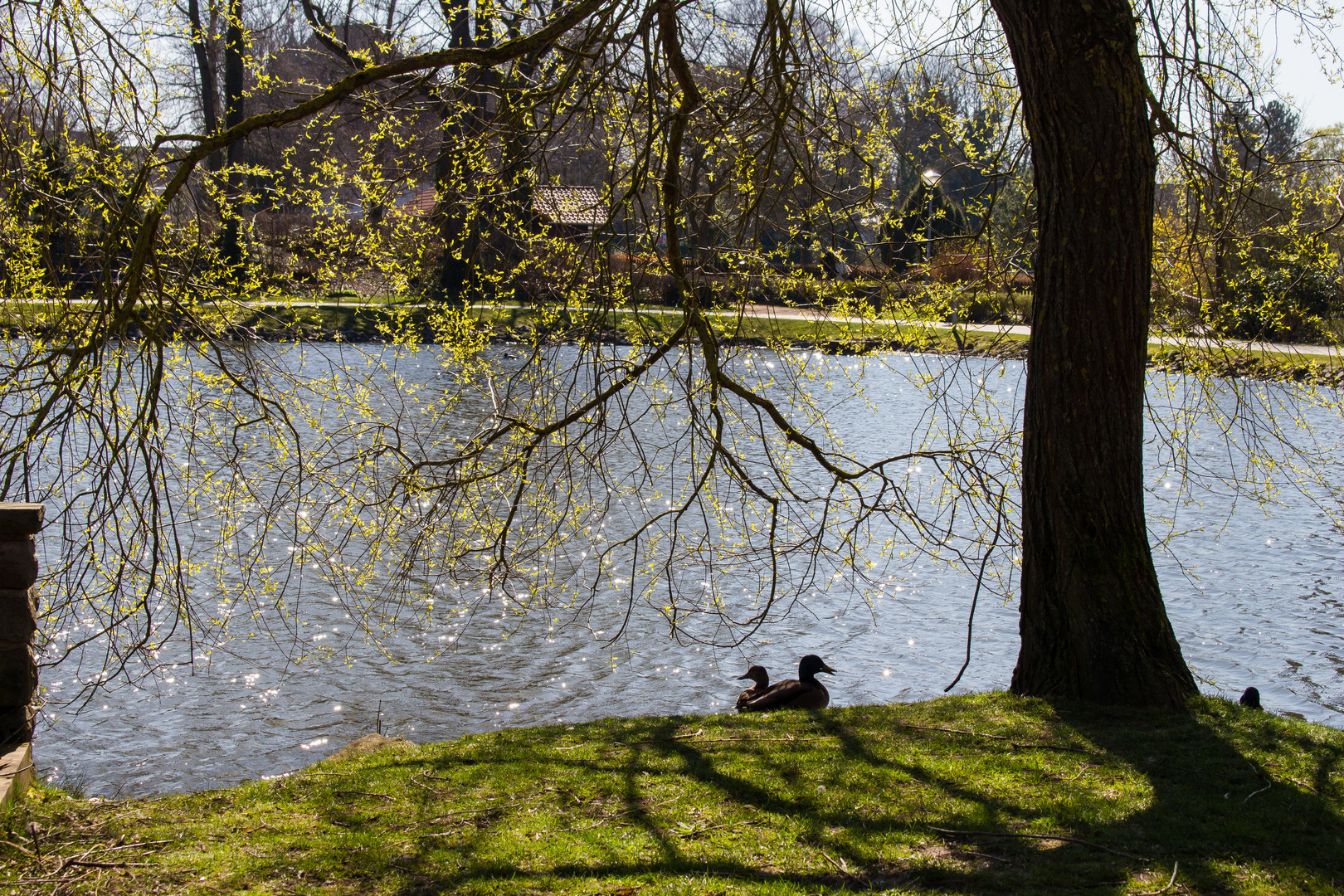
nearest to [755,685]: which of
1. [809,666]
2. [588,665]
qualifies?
[809,666]

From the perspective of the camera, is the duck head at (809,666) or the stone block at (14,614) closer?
the stone block at (14,614)

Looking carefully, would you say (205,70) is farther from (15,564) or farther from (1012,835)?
(1012,835)

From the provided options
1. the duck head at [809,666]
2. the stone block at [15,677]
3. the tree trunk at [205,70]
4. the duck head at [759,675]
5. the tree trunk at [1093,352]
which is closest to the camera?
the stone block at [15,677]

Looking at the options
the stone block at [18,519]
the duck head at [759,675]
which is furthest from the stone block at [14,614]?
the duck head at [759,675]

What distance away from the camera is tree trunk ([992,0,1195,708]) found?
20.3 ft

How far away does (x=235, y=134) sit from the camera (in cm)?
600

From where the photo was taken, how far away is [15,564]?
16.5 ft

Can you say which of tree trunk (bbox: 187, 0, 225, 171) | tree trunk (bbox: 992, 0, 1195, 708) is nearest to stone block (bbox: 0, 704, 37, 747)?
tree trunk (bbox: 187, 0, 225, 171)

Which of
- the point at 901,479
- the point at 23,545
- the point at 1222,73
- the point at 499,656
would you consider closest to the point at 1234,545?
the point at 901,479

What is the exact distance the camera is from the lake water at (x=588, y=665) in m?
8.06

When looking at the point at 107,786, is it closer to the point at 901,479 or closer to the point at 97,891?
the point at 97,891

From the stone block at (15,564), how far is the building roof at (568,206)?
3.92 meters

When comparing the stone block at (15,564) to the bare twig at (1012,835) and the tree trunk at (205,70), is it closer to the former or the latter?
the tree trunk at (205,70)

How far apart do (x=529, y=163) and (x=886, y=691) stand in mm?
5318
